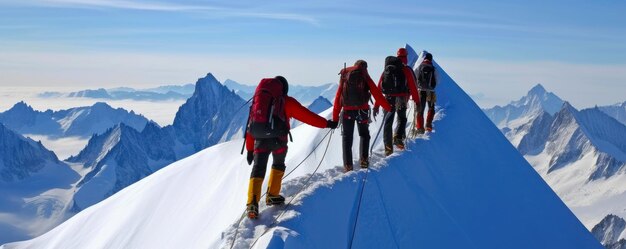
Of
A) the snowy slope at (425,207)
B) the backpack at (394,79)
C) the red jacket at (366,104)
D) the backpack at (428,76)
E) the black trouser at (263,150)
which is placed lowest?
the snowy slope at (425,207)

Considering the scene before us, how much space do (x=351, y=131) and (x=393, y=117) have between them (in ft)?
8.30

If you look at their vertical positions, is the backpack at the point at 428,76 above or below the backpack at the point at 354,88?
above

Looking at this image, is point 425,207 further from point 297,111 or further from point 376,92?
point 297,111

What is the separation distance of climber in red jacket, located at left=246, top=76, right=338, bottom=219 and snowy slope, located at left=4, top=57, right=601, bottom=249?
502 mm

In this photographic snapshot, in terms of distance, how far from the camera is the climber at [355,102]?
15.1m

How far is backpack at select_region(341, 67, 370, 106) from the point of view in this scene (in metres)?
15.1

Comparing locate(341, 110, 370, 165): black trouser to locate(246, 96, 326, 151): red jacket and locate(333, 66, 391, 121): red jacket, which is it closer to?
locate(333, 66, 391, 121): red jacket

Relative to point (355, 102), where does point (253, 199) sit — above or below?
below

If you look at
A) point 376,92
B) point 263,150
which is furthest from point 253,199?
point 376,92

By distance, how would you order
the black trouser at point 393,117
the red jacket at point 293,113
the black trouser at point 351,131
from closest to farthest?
the red jacket at point 293,113
the black trouser at point 351,131
the black trouser at point 393,117

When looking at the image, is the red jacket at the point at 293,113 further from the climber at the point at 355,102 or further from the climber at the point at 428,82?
the climber at the point at 428,82

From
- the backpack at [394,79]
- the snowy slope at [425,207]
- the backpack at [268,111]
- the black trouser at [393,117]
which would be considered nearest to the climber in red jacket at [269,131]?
the backpack at [268,111]

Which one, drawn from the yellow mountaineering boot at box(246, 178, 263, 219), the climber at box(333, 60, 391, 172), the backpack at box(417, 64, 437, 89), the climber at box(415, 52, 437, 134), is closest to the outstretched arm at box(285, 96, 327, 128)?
the yellow mountaineering boot at box(246, 178, 263, 219)

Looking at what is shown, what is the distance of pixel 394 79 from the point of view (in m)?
17.7
